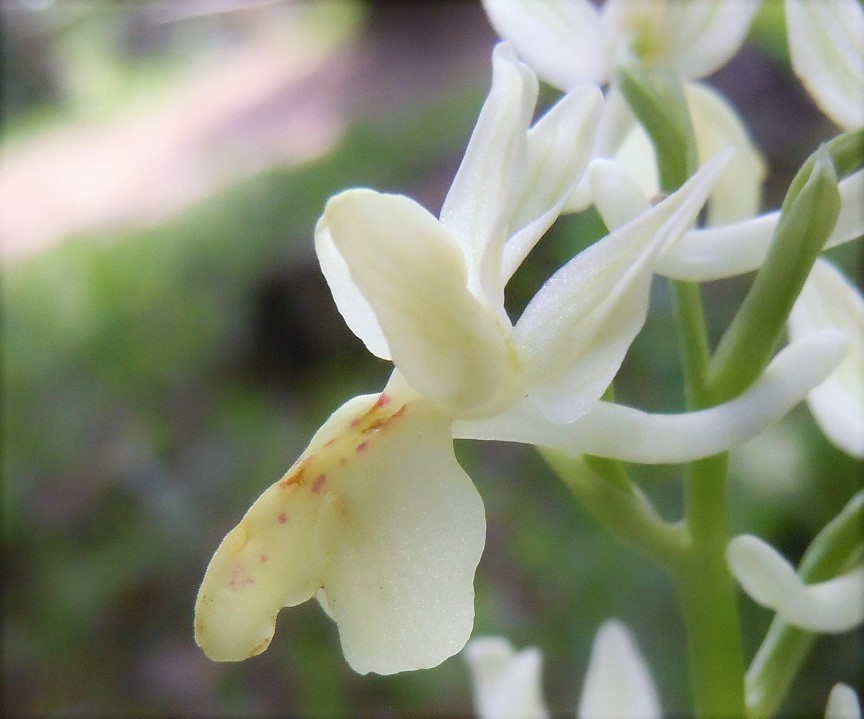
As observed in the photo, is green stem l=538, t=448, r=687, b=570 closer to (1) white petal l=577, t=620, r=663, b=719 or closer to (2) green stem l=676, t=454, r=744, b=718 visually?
(2) green stem l=676, t=454, r=744, b=718

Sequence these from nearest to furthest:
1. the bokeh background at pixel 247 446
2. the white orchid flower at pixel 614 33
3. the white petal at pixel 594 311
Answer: the white petal at pixel 594 311
the white orchid flower at pixel 614 33
the bokeh background at pixel 247 446

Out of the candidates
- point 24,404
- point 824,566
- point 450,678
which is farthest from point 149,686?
point 824,566

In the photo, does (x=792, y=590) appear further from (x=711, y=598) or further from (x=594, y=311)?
(x=594, y=311)

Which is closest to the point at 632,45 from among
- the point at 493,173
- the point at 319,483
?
the point at 493,173

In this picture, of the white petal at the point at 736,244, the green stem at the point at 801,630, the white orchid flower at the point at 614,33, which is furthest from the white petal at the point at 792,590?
the white orchid flower at the point at 614,33

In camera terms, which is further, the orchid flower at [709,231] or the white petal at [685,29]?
the white petal at [685,29]

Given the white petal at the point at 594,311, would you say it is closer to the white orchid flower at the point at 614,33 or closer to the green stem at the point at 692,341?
the green stem at the point at 692,341
